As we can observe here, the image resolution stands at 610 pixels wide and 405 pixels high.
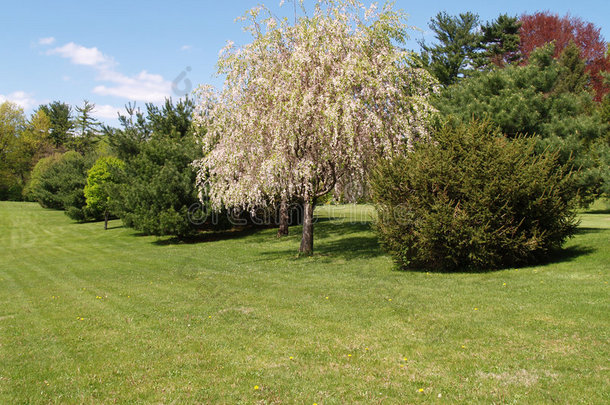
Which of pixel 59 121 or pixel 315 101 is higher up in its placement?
pixel 59 121

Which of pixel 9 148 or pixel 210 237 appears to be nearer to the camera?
pixel 210 237

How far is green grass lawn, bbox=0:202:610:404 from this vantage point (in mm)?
4985

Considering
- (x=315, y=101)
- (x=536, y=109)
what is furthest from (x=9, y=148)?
(x=536, y=109)

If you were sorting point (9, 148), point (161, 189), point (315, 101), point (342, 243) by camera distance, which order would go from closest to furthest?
point (315, 101)
point (342, 243)
point (161, 189)
point (9, 148)

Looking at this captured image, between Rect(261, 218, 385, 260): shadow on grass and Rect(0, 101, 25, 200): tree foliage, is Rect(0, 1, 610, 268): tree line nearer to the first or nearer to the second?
Rect(261, 218, 385, 260): shadow on grass

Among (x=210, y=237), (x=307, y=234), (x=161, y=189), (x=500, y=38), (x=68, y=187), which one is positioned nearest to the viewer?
(x=307, y=234)

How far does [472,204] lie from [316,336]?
6560mm

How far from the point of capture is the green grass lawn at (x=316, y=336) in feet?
16.4

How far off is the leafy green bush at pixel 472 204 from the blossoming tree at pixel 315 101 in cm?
224

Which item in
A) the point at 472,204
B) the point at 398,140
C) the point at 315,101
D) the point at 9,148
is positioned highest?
the point at 9,148

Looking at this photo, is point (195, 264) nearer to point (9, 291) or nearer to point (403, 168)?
point (9, 291)

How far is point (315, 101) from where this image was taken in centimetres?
1451

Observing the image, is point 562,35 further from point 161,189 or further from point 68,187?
point 68,187

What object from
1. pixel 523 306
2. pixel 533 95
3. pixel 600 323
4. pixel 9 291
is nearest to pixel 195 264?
pixel 9 291
